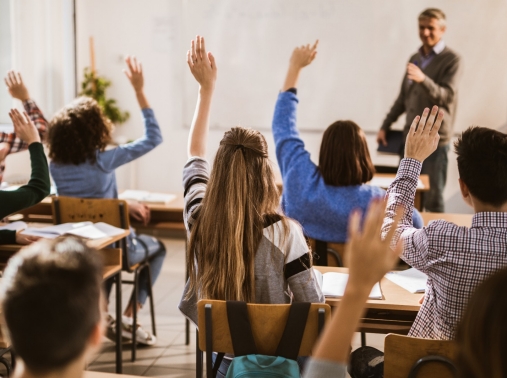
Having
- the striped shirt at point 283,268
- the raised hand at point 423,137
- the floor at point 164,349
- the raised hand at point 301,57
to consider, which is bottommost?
the floor at point 164,349

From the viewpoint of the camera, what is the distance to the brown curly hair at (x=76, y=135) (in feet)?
10.3

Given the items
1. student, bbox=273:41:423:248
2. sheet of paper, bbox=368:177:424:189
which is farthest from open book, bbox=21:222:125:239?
sheet of paper, bbox=368:177:424:189

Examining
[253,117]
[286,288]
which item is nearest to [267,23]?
[253,117]

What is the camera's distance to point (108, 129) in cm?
325

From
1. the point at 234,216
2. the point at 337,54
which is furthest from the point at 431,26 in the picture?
the point at 234,216

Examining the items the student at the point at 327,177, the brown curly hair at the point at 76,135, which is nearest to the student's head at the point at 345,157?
the student at the point at 327,177

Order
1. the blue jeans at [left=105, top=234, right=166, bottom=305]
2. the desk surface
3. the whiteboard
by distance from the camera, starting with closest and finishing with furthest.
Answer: the desk surface → the blue jeans at [left=105, top=234, right=166, bottom=305] → the whiteboard

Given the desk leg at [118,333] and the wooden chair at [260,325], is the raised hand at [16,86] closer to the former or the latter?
the desk leg at [118,333]

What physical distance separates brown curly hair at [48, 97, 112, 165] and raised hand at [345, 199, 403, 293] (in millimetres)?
2581

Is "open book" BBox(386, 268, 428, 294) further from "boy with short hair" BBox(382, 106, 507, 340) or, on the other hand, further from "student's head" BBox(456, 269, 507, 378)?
"student's head" BBox(456, 269, 507, 378)

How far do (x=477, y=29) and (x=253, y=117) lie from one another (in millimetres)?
2136

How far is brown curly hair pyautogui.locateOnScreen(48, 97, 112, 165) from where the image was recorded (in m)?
3.14

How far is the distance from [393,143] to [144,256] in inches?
103

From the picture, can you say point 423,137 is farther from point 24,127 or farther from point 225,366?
point 24,127
